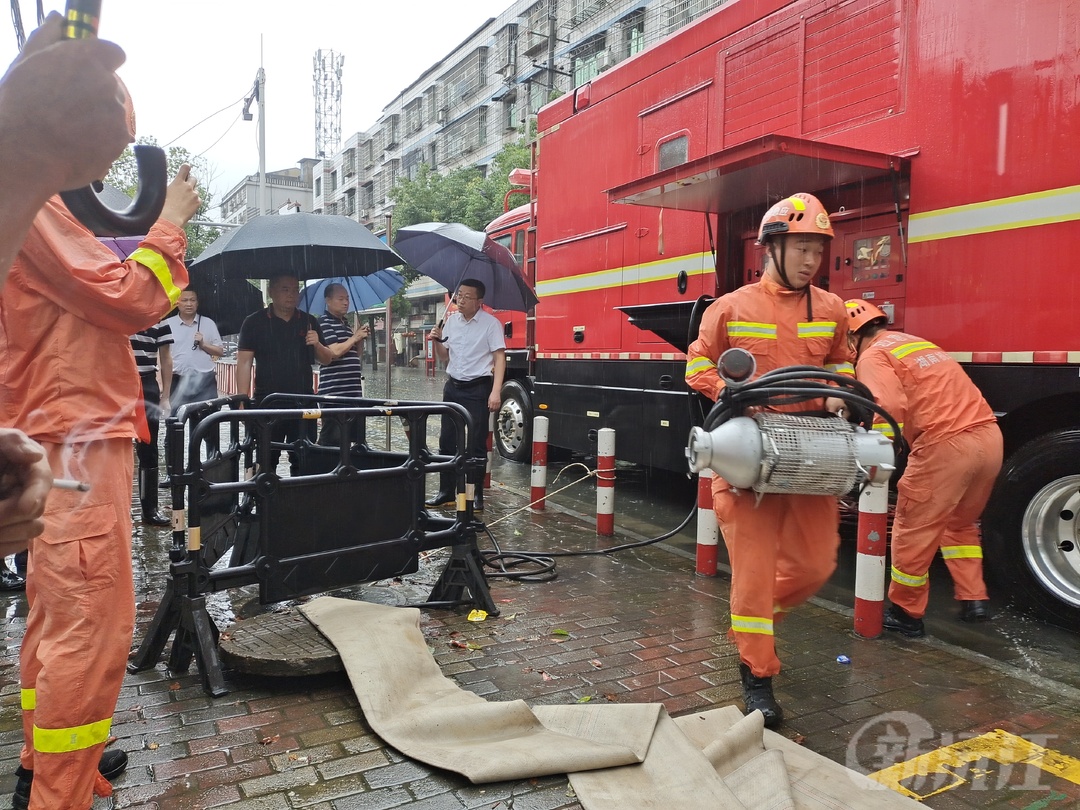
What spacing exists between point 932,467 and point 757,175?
2.39 metres

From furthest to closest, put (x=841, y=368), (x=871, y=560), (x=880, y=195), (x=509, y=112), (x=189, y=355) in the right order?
1. (x=509, y=112)
2. (x=189, y=355)
3. (x=880, y=195)
4. (x=871, y=560)
5. (x=841, y=368)

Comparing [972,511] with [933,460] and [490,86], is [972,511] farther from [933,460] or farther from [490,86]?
[490,86]

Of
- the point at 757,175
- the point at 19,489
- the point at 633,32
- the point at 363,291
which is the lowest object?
the point at 19,489

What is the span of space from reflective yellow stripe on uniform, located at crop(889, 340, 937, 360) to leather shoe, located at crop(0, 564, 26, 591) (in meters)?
5.02

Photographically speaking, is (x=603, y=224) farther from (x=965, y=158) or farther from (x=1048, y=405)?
(x=1048, y=405)

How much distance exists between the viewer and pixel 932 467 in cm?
404

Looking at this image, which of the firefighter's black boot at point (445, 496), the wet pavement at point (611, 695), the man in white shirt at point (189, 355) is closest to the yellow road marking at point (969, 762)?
the wet pavement at point (611, 695)

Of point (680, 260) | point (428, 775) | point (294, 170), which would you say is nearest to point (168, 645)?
point (428, 775)

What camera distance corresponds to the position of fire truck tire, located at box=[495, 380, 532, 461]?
9.70 metres

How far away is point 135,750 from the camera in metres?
2.74

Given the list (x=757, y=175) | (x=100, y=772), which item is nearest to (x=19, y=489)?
(x=100, y=772)

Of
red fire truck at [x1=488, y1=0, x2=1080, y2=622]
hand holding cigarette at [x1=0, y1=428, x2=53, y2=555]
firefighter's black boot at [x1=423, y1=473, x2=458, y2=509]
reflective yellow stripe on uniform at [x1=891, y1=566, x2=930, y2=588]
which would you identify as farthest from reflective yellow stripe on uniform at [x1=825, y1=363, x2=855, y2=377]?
firefighter's black boot at [x1=423, y1=473, x2=458, y2=509]

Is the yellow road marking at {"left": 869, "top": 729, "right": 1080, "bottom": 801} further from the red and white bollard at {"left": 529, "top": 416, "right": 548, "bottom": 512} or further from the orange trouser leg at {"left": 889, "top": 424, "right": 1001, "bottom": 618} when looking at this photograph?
the red and white bollard at {"left": 529, "top": 416, "right": 548, "bottom": 512}

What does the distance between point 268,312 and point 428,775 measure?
151 inches
